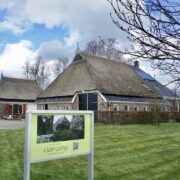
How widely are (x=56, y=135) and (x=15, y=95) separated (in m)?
53.0

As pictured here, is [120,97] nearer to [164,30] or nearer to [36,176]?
[36,176]

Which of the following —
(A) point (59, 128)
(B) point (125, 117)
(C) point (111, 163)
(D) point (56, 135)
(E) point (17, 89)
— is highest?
(E) point (17, 89)

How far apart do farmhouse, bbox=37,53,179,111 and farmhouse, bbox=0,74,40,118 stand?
8.56 m

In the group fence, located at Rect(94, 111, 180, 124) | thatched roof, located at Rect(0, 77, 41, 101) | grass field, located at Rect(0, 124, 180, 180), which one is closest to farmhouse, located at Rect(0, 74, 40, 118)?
thatched roof, located at Rect(0, 77, 41, 101)

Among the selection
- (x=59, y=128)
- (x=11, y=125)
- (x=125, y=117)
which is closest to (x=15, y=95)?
(x=11, y=125)

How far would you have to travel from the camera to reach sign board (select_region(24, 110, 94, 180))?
682 centimetres

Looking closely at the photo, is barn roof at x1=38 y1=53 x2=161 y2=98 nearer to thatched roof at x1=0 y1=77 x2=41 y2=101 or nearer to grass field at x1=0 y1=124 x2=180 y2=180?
thatched roof at x1=0 y1=77 x2=41 y2=101

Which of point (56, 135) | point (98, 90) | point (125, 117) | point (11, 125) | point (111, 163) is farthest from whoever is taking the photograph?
point (98, 90)

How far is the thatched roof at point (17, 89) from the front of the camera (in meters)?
58.3

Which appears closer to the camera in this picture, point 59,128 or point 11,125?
point 59,128

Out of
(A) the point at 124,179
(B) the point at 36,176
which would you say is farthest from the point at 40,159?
(A) the point at 124,179

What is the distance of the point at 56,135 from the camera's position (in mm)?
7320

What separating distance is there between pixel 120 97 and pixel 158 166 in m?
31.2

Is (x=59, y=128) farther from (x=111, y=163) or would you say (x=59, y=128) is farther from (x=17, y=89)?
(x=17, y=89)
